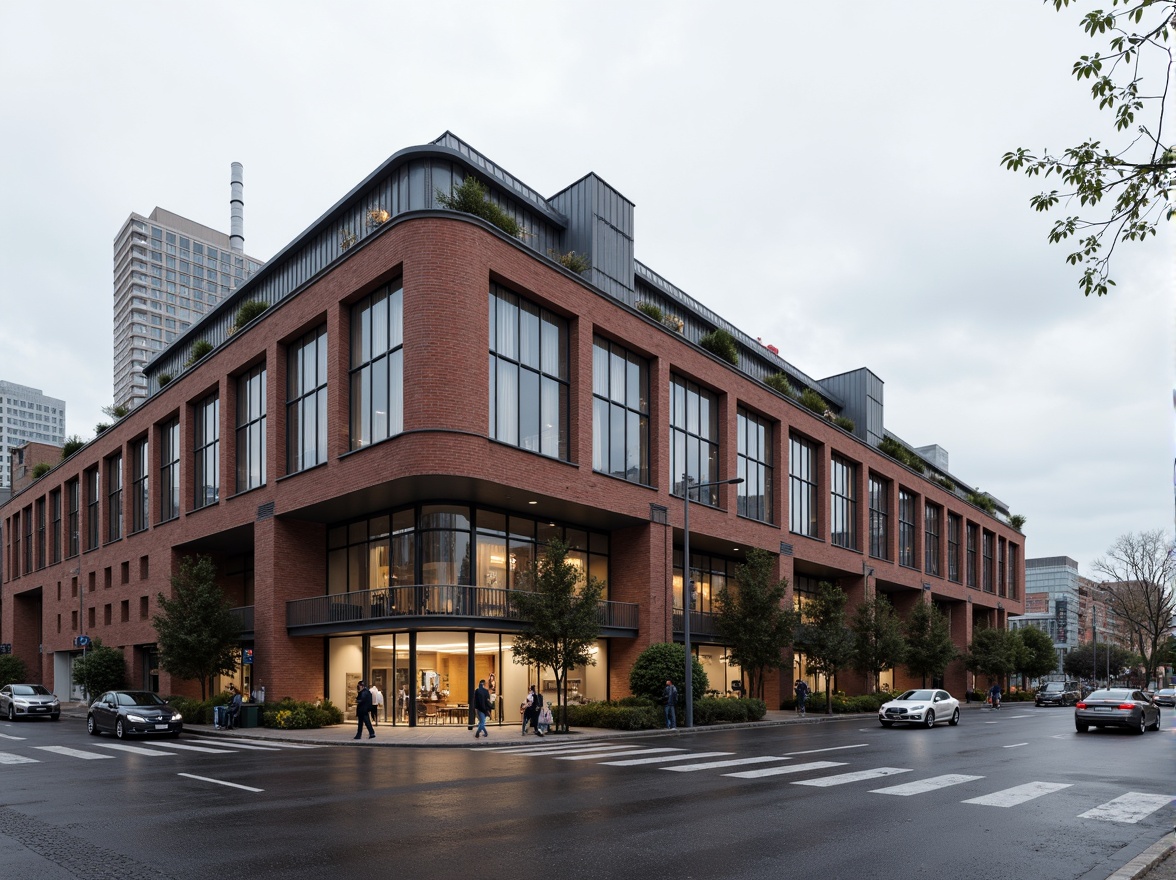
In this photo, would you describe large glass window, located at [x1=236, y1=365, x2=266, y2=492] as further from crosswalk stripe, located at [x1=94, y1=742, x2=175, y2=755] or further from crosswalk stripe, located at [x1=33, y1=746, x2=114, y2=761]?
crosswalk stripe, located at [x1=33, y1=746, x2=114, y2=761]

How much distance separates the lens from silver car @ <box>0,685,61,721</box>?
38375 mm

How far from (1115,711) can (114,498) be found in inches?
1961

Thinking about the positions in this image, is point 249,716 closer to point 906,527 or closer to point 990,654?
point 906,527

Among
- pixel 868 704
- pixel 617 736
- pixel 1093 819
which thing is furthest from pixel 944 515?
pixel 1093 819

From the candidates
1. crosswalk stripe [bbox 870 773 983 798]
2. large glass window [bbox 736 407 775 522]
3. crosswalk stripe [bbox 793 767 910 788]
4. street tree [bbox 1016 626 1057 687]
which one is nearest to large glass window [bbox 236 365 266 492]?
large glass window [bbox 736 407 775 522]

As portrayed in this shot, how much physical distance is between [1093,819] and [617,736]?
Answer: 55.6 ft

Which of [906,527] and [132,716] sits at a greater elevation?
[906,527]

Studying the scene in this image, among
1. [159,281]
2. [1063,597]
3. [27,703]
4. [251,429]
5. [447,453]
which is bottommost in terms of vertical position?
[1063,597]

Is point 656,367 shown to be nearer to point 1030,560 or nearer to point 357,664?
point 357,664

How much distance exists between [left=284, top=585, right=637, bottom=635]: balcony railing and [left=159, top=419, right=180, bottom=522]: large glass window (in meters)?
14.9

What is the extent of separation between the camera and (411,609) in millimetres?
31516

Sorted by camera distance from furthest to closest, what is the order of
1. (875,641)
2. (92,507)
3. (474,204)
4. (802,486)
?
(92,507) < (802,486) < (875,641) < (474,204)

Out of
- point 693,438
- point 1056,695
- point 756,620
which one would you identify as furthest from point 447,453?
point 1056,695

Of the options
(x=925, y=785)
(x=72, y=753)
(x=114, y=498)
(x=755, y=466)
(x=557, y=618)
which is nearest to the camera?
(x=925, y=785)
